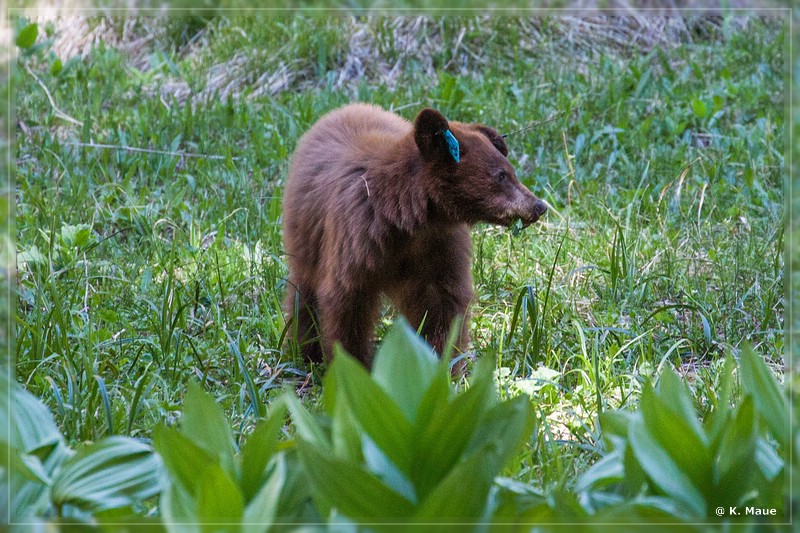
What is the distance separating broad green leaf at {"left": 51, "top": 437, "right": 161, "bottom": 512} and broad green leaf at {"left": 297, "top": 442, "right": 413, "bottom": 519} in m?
0.40

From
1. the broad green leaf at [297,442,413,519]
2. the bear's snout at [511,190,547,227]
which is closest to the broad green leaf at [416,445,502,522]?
the broad green leaf at [297,442,413,519]

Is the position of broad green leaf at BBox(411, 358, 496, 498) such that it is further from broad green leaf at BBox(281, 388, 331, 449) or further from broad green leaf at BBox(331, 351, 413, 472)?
broad green leaf at BBox(281, 388, 331, 449)

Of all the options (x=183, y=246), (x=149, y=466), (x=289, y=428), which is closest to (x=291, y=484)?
(x=149, y=466)

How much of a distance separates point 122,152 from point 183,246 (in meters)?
1.45

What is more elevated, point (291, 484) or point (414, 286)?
point (291, 484)

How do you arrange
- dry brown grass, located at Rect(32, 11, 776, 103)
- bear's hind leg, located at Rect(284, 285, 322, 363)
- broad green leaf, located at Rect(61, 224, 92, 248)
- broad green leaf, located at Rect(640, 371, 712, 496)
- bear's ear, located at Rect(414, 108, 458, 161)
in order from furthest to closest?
dry brown grass, located at Rect(32, 11, 776, 103)
broad green leaf, located at Rect(61, 224, 92, 248)
bear's hind leg, located at Rect(284, 285, 322, 363)
bear's ear, located at Rect(414, 108, 458, 161)
broad green leaf, located at Rect(640, 371, 712, 496)

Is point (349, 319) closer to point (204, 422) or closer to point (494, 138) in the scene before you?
point (494, 138)


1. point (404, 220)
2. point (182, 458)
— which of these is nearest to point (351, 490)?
point (182, 458)

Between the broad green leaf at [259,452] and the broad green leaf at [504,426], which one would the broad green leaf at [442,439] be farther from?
the broad green leaf at [259,452]

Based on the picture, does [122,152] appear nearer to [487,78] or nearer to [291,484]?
[487,78]

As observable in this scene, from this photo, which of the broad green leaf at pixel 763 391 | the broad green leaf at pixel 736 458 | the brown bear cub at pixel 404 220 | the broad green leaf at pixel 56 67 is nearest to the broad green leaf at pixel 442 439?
the broad green leaf at pixel 736 458

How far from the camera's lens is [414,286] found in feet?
13.0

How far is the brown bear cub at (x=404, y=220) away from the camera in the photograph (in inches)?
146

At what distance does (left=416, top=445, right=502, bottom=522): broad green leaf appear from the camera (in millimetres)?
1472
